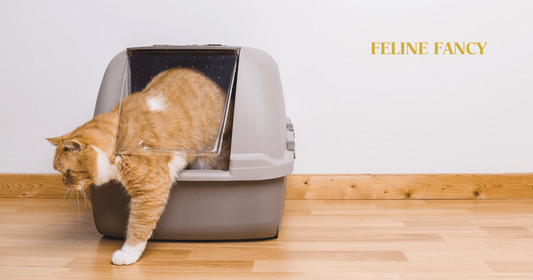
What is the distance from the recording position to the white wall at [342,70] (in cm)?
145

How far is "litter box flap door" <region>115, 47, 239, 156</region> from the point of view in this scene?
99 centimetres

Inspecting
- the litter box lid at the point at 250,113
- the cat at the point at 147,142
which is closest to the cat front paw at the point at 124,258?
the cat at the point at 147,142

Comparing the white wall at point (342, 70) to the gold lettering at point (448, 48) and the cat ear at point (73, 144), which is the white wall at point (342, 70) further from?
the cat ear at point (73, 144)

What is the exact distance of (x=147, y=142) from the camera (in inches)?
37.9

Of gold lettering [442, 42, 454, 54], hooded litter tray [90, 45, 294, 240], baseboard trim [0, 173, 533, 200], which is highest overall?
gold lettering [442, 42, 454, 54]

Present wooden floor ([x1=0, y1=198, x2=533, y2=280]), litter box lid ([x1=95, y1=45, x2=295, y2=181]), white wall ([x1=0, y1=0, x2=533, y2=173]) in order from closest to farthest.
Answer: wooden floor ([x1=0, y1=198, x2=533, y2=280]) < litter box lid ([x1=95, y1=45, x2=295, y2=181]) < white wall ([x1=0, y1=0, x2=533, y2=173])

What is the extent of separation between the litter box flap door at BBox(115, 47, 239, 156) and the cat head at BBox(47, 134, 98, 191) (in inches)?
3.1

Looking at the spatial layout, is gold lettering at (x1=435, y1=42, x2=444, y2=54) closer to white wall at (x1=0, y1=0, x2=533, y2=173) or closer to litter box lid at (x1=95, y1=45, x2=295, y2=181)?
white wall at (x1=0, y1=0, x2=533, y2=173)

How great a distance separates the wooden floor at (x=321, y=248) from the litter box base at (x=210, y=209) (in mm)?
43

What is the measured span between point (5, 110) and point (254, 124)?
125 centimetres

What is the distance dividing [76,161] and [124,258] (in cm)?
29

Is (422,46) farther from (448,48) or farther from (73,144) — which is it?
(73,144)

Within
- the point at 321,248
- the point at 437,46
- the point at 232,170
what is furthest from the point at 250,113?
the point at 437,46

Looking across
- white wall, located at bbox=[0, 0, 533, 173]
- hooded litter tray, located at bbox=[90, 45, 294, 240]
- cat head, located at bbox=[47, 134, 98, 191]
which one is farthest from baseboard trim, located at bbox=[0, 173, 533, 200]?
cat head, located at bbox=[47, 134, 98, 191]
